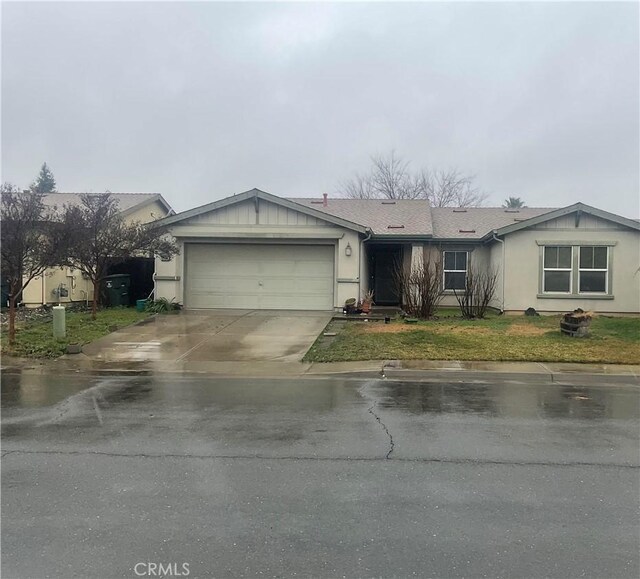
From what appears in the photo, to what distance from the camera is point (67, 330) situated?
13.8 meters

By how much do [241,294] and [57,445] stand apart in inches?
535

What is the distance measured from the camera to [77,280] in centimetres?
2081

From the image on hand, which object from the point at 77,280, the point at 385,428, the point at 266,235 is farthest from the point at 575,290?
the point at 77,280

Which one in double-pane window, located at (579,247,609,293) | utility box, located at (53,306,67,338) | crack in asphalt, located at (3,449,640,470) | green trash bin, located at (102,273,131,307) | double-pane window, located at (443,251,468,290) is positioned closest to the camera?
crack in asphalt, located at (3,449,640,470)

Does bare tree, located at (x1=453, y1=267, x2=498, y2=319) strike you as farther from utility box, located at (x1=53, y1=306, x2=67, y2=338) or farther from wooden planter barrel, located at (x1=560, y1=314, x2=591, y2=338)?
utility box, located at (x1=53, y1=306, x2=67, y2=338)

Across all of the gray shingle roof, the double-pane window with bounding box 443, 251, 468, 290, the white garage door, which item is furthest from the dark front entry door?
the white garage door

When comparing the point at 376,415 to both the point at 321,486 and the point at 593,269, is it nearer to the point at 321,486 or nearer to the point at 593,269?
the point at 321,486

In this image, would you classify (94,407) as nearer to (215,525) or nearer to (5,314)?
(215,525)

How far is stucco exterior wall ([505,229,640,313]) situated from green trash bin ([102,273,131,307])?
1394 cm

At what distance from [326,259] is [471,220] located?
312 inches

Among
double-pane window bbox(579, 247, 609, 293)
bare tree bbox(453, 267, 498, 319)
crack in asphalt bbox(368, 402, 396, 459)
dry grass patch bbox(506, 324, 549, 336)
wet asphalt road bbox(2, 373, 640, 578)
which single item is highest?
double-pane window bbox(579, 247, 609, 293)

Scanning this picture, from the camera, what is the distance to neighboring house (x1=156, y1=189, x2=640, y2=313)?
18219mm

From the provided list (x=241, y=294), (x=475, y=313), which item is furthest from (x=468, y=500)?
(x=241, y=294)

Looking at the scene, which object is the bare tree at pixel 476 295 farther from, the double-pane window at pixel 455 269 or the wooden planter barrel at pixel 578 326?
the wooden planter barrel at pixel 578 326
